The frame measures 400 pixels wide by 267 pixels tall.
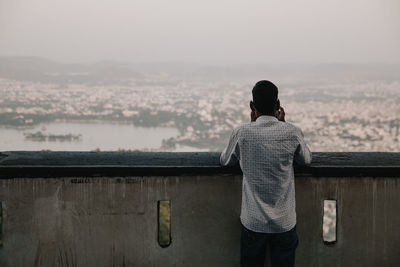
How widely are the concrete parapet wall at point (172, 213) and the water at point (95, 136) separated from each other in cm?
3853

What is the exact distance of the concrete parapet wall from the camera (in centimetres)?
279

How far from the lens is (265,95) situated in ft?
7.55

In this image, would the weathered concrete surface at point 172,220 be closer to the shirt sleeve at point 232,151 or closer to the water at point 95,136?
the shirt sleeve at point 232,151

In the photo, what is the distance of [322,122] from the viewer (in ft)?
182

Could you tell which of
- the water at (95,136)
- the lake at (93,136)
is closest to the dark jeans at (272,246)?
the lake at (93,136)

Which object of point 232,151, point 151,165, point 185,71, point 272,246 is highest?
point 185,71

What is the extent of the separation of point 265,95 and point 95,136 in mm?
49030

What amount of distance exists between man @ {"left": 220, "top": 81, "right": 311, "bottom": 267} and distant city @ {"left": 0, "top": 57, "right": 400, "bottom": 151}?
40263 mm

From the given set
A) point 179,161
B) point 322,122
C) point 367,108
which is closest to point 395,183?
point 179,161

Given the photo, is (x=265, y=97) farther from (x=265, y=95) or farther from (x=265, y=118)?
(x=265, y=118)

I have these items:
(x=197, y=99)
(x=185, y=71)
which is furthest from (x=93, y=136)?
(x=185, y=71)

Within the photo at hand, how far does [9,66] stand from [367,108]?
59188 millimetres

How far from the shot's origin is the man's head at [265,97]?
229 cm

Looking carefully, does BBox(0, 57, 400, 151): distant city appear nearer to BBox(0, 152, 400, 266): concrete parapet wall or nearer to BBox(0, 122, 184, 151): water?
BBox(0, 122, 184, 151): water
